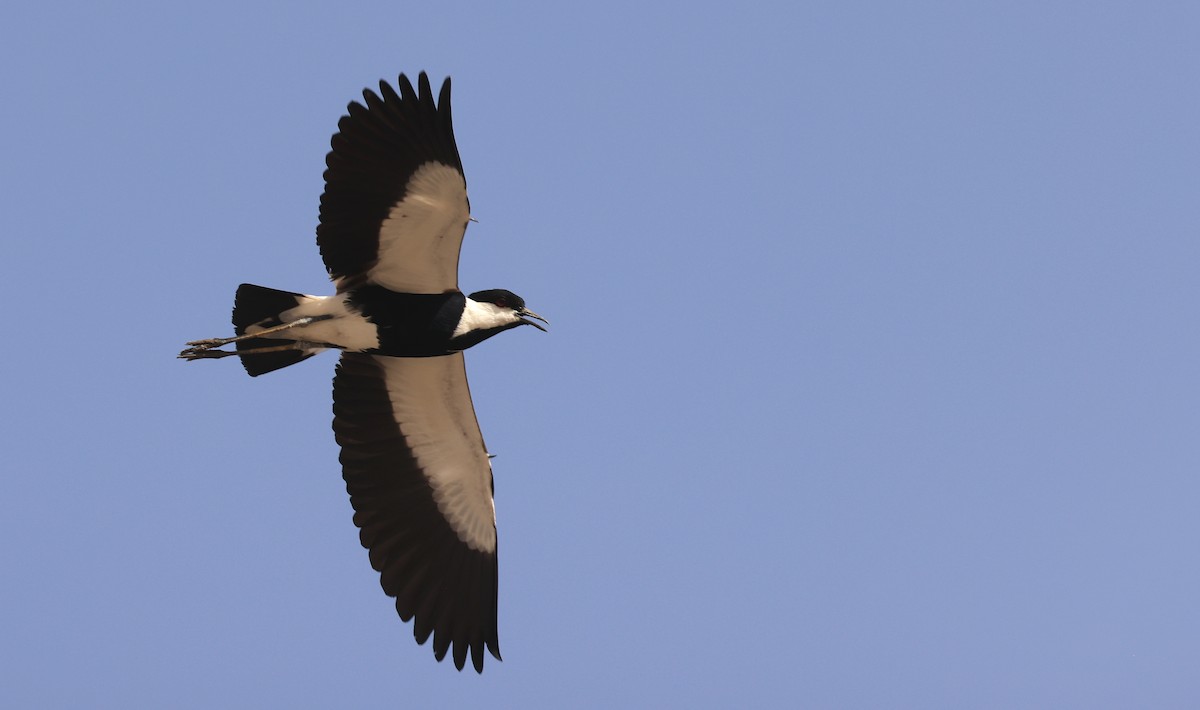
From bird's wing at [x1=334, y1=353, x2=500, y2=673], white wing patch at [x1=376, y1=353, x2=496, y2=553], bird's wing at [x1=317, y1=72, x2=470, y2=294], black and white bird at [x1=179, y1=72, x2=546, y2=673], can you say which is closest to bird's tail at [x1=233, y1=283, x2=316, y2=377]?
black and white bird at [x1=179, y1=72, x2=546, y2=673]

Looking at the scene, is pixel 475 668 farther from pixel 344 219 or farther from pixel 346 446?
pixel 344 219

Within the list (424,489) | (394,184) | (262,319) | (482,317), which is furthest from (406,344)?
(424,489)

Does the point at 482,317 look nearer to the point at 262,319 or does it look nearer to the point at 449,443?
the point at 449,443

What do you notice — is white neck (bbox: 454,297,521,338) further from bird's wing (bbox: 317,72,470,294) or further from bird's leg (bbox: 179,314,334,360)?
bird's leg (bbox: 179,314,334,360)

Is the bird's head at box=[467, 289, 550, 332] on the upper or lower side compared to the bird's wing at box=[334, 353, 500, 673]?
upper

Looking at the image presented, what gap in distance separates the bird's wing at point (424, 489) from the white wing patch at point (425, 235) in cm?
73

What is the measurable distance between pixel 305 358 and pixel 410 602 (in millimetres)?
1985

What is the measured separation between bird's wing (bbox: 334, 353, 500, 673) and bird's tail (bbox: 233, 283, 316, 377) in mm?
596

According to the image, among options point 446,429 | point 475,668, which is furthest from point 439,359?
point 475,668

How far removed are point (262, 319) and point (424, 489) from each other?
1855mm

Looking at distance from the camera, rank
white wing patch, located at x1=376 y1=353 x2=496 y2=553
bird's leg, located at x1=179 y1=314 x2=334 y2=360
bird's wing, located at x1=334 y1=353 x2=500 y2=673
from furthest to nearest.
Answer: white wing patch, located at x1=376 y1=353 x2=496 y2=553 → bird's wing, located at x1=334 y1=353 x2=500 y2=673 → bird's leg, located at x1=179 y1=314 x2=334 y2=360

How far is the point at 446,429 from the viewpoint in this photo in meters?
11.8

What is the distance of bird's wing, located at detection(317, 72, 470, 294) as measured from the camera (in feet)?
34.5

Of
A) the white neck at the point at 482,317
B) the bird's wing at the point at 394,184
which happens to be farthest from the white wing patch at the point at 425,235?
the white neck at the point at 482,317
